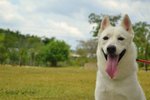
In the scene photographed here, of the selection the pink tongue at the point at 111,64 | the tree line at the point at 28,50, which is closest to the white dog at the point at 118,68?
the pink tongue at the point at 111,64

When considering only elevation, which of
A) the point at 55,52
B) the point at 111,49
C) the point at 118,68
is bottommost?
the point at 118,68

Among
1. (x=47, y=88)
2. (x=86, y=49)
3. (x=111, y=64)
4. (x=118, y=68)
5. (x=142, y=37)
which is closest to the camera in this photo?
(x=111, y=64)

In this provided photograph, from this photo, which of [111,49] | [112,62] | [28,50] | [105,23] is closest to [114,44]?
[111,49]

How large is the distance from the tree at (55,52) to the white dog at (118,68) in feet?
334

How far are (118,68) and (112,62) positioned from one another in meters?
0.18

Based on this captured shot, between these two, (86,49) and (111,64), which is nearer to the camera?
(111,64)

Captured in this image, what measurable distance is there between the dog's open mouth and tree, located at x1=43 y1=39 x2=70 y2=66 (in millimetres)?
101933

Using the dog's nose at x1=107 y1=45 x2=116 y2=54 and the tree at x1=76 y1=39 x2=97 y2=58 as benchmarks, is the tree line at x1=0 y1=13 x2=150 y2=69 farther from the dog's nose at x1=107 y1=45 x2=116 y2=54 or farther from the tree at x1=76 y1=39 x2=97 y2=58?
the dog's nose at x1=107 y1=45 x2=116 y2=54

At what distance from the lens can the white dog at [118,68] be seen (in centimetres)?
638

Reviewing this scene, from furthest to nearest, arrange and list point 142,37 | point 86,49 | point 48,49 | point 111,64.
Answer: point 48,49 → point 86,49 → point 142,37 → point 111,64

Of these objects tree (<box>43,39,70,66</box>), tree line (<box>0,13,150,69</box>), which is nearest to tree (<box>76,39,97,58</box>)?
tree line (<box>0,13,150,69</box>)

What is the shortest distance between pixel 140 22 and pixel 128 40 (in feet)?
216

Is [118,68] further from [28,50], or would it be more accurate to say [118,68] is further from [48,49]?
[48,49]

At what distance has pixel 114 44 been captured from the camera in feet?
20.5
